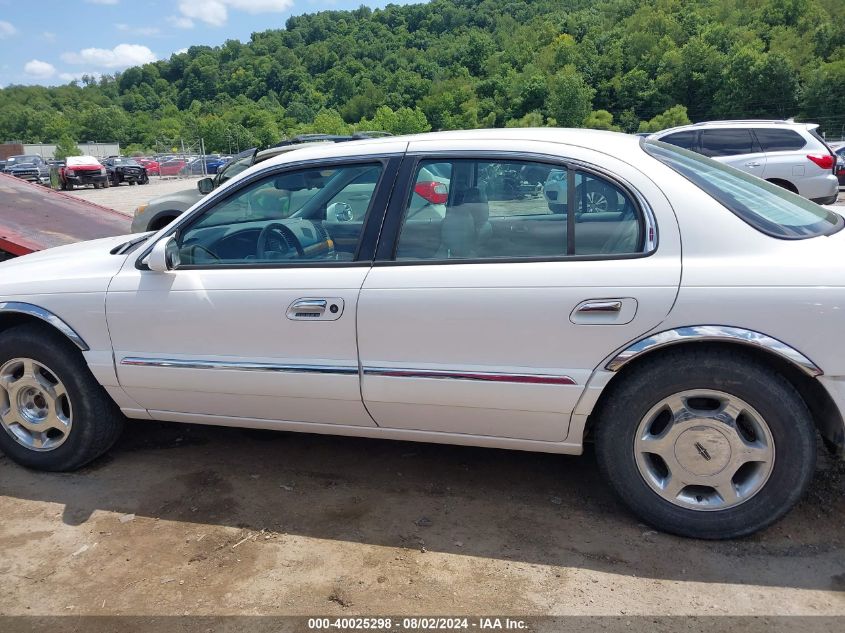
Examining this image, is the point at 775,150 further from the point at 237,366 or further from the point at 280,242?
the point at 237,366

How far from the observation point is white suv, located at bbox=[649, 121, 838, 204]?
11.2m

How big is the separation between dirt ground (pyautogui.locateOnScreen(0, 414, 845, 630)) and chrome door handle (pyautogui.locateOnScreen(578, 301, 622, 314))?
992 mm

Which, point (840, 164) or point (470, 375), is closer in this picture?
point (470, 375)

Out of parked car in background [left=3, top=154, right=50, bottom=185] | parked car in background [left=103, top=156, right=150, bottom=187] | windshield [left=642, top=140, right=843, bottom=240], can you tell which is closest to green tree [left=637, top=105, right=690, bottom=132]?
parked car in background [left=103, top=156, right=150, bottom=187]

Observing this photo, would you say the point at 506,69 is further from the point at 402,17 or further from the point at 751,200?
the point at 751,200

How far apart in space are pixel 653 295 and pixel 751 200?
2.37 ft

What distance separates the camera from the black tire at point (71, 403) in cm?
355

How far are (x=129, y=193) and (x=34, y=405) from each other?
31569 millimetres

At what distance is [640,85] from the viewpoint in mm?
92250

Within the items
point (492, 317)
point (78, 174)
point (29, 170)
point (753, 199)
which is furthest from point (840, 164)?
point (29, 170)

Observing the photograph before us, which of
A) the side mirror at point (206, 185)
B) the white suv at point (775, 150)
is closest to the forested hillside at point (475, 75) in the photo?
the white suv at point (775, 150)

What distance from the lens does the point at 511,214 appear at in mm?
3039

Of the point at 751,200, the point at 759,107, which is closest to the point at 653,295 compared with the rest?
the point at 751,200

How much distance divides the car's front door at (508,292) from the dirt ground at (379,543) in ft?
1.54
